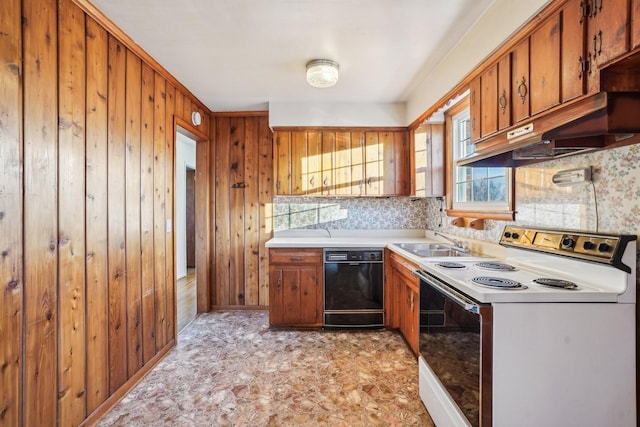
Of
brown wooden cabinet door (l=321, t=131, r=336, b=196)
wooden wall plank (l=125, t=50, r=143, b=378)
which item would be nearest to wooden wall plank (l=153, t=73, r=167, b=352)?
wooden wall plank (l=125, t=50, r=143, b=378)

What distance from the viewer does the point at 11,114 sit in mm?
1307

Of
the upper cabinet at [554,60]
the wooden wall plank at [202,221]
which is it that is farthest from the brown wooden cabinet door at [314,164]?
the upper cabinet at [554,60]

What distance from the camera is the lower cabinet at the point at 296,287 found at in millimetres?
3148

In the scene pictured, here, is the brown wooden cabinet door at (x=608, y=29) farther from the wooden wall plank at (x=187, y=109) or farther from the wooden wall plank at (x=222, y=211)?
the wooden wall plank at (x=222, y=211)

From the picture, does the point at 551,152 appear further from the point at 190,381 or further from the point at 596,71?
the point at 190,381

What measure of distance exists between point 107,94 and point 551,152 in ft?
8.74

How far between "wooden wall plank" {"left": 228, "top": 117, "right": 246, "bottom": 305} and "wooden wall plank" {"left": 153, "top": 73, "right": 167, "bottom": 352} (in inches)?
45.9

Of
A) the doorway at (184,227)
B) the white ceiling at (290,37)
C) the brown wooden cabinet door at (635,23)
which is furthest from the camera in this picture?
the doorway at (184,227)

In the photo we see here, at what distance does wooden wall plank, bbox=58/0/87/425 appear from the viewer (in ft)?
5.16

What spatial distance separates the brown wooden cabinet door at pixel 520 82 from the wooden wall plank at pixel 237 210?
2.99 metres

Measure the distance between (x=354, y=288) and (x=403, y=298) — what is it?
51 cm

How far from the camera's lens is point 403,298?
9.34ft

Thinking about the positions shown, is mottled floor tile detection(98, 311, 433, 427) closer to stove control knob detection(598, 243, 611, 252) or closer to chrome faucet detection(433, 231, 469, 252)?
chrome faucet detection(433, 231, 469, 252)

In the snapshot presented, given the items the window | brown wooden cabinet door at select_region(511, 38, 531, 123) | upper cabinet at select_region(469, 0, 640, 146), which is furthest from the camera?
the window
